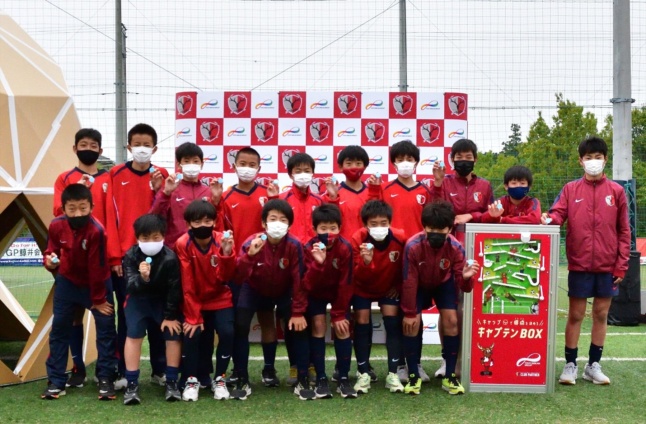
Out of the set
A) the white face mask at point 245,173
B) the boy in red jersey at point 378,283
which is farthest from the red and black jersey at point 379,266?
the white face mask at point 245,173

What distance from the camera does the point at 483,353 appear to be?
199 inches

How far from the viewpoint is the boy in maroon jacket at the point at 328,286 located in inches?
190

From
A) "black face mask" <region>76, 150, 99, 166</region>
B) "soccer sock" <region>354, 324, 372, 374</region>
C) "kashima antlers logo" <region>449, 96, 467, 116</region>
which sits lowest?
"soccer sock" <region>354, 324, 372, 374</region>

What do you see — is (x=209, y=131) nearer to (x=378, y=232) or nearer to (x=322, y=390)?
(x=378, y=232)

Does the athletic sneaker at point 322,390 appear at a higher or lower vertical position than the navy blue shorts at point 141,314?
lower

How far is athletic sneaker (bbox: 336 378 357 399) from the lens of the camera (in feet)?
15.8

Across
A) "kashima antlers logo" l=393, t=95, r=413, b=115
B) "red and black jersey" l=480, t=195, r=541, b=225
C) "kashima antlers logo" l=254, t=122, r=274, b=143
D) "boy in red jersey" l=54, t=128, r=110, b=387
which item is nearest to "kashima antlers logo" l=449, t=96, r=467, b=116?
"kashima antlers logo" l=393, t=95, r=413, b=115

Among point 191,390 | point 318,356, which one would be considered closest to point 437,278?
point 318,356

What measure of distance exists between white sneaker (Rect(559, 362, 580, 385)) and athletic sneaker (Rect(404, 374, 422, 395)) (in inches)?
46.9

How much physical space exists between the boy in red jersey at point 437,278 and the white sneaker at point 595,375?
3.72 feet

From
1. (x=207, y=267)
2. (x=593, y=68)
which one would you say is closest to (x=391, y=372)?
(x=207, y=267)

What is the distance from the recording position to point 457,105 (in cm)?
727

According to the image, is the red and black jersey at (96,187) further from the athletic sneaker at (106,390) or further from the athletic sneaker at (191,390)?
the athletic sneaker at (191,390)

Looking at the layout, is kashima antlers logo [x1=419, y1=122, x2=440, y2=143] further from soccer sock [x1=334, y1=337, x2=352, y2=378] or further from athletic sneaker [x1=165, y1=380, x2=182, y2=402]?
athletic sneaker [x1=165, y1=380, x2=182, y2=402]
